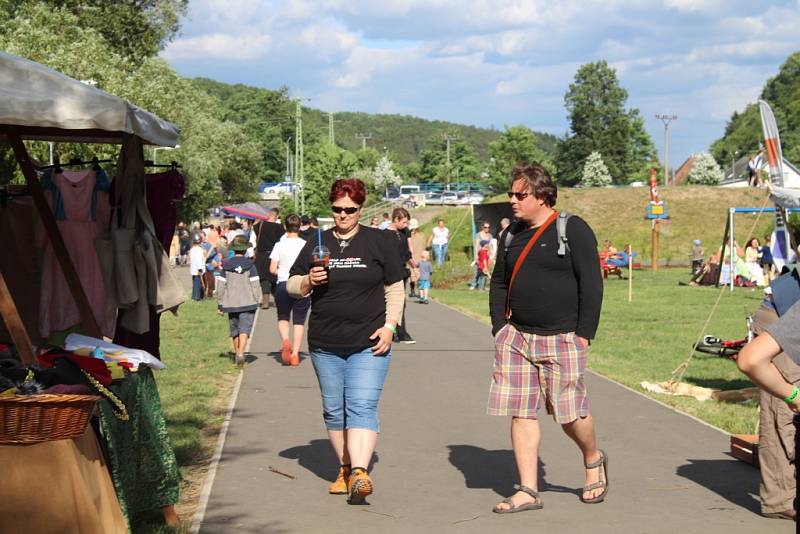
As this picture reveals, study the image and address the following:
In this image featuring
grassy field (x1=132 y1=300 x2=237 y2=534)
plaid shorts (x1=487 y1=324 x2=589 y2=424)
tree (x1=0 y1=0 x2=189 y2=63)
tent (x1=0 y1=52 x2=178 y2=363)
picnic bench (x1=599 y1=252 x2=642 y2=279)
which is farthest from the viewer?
tree (x1=0 y1=0 x2=189 y2=63)

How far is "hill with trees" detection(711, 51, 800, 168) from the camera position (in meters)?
130

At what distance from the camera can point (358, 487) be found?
7.03 m

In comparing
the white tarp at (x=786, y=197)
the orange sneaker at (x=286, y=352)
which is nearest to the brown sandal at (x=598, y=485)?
the white tarp at (x=786, y=197)

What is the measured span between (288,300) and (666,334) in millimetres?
7469

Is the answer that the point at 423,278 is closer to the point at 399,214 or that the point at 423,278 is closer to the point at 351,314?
the point at 399,214

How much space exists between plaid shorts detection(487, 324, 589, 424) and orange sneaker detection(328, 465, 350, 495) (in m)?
1.10

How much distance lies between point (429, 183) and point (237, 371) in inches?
5721

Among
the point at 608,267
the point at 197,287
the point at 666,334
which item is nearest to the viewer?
the point at 666,334

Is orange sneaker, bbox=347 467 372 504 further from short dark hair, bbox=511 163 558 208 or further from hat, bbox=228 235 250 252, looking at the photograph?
hat, bbox=228 235 250 252

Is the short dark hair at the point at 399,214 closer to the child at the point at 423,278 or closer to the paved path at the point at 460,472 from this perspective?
the paved path at the point at 460,472

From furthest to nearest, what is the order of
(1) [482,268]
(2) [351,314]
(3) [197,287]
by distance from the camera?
(1) [482,268]
(3) [197,287]
(2) [351,314]

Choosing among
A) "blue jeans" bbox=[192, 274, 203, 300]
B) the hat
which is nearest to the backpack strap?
the hat

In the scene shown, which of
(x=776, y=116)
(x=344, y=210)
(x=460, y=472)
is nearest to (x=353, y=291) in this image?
(x=344, y=210)

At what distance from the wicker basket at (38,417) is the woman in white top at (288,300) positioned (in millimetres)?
8445
